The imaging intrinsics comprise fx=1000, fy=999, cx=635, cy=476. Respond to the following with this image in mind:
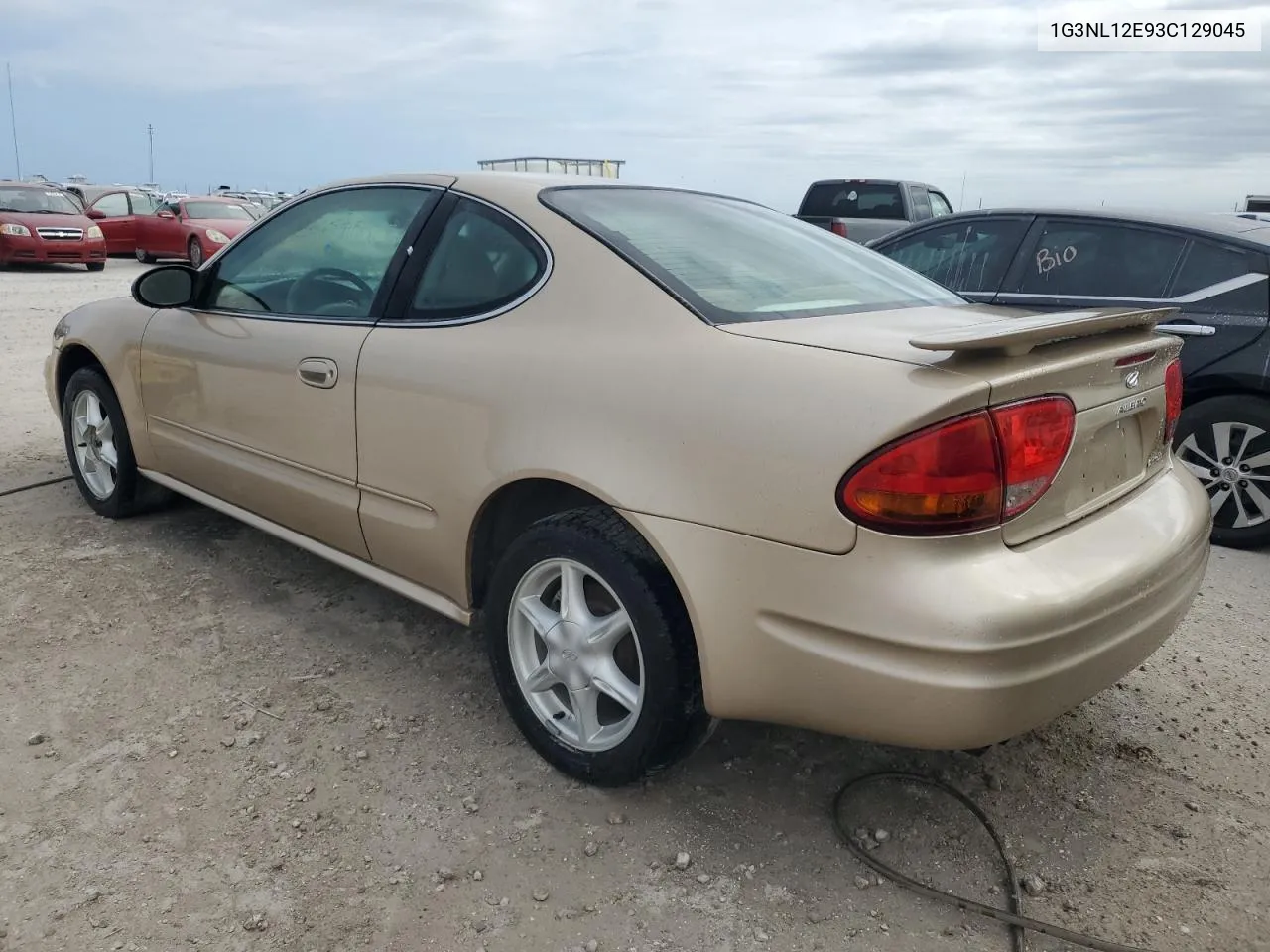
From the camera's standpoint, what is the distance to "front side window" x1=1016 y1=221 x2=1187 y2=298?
481 centimetres

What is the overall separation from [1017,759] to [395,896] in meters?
1.65

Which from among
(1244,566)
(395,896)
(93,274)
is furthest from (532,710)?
(93,274)

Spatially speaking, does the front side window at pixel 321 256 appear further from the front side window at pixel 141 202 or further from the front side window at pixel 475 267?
the front side window at pixel 141 202

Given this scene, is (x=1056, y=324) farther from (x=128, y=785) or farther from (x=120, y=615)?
(x=120, y=615)

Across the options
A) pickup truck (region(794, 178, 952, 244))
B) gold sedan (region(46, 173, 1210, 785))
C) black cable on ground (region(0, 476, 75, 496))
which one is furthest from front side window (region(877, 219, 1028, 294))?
pickup truck (region(794, 178, 952, 244))

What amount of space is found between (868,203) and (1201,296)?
8.78m

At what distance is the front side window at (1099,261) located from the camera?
481cm

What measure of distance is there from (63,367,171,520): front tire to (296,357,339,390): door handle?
1469mm

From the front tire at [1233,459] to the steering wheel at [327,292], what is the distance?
12.3ft

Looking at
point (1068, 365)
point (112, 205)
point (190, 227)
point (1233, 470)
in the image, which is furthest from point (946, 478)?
point (112, 205)

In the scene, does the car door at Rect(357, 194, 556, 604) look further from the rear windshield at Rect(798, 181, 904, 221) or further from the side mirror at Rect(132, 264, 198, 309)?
the rear windshield at Rect(798, 181, 904, 221)

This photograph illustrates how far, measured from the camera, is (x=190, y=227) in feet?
60.2

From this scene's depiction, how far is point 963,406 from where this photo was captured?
74.9 inches

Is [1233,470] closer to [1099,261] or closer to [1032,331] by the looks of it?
[1099,261]
